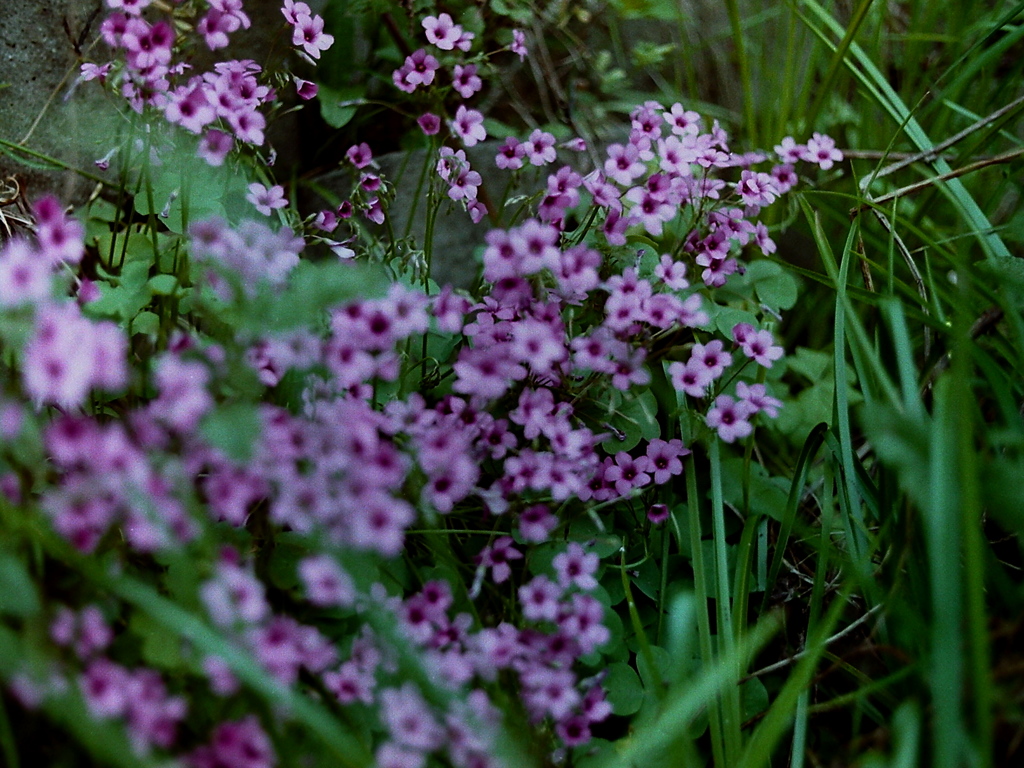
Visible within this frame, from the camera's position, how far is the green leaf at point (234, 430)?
754 millimetres

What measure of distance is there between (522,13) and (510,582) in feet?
3.64

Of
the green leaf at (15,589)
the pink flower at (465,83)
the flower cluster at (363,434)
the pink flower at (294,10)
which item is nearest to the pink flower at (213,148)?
the flower cluster at (363,434)

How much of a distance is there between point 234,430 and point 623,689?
2.19ft

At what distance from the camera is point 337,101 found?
176cm

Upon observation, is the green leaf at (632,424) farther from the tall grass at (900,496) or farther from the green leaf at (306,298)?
the green leaf at (306,298)

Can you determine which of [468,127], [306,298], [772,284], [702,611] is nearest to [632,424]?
[702,611]

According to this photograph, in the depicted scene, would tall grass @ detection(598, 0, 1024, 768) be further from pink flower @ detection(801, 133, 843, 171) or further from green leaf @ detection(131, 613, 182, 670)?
green leaf @ detection(131, 613, 182, 670)

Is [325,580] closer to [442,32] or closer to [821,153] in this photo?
[442,32]

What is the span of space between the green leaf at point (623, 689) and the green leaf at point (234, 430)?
24.6 inches

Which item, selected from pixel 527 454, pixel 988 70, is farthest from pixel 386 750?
pixel 988 70

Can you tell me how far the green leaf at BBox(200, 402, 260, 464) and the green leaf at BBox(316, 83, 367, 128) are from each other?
108cm

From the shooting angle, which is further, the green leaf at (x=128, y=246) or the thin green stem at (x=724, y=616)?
the green leaf at (x=128, y=246)

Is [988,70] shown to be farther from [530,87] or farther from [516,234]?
[516,234]

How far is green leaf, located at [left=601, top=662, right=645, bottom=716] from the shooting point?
1.15 m
